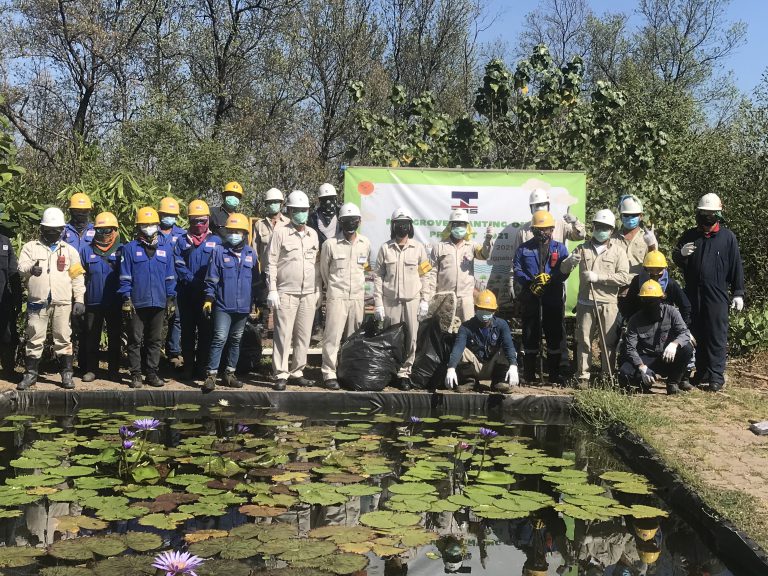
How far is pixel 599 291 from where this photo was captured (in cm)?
923

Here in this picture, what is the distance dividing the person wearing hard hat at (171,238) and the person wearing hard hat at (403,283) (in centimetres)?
233

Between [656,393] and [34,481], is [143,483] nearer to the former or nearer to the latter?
[34,481]

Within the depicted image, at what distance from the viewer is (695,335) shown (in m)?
9.45

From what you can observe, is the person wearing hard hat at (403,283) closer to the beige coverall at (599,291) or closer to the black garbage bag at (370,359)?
the black garbage bag at (370,359)

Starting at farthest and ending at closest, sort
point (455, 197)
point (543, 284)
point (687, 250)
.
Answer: point (455, 197), point (687, 250), point (543, 284)

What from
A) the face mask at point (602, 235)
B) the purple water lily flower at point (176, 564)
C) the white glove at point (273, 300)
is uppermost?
the face mask at point (602, 235)

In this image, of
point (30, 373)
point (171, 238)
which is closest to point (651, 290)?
point (171, 238)

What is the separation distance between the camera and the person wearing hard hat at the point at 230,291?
8.97 m

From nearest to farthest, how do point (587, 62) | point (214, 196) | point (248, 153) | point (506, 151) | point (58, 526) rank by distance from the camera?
point (58, 526)
point (506, 151)
point (214, 196)
point (248, 153)
point (587, 62)

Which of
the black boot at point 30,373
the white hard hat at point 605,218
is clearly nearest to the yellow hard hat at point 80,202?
the black boot at point 30,373

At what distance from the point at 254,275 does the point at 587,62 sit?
36.1m

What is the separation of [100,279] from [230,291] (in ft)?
4.71

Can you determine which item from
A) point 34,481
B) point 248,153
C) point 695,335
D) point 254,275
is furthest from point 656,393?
point 248,153

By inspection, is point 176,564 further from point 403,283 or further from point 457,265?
point 457,265
